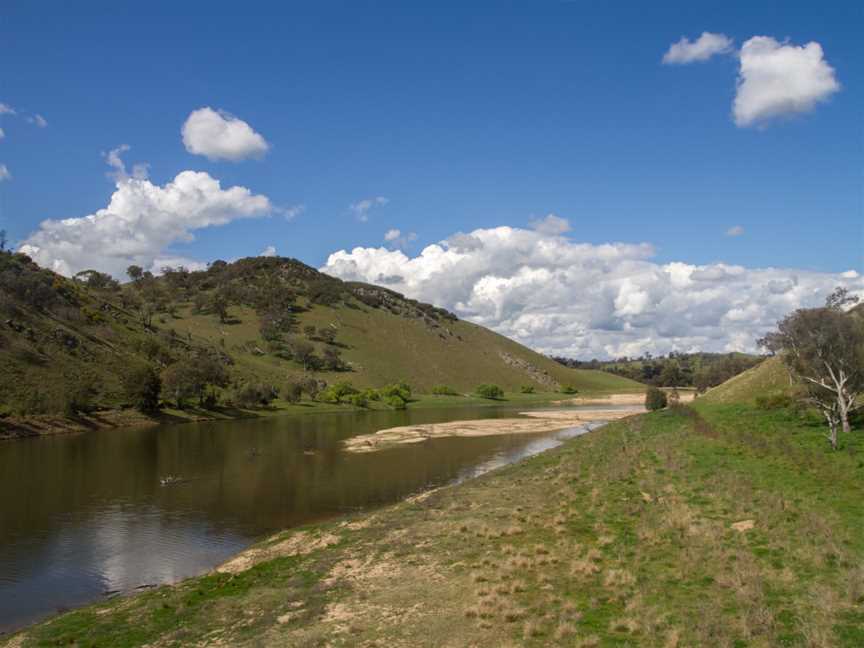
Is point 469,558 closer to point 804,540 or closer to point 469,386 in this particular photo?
point 804,540

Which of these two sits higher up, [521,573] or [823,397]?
[823,397]

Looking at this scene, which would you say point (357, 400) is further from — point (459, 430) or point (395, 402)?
point (459, 430)

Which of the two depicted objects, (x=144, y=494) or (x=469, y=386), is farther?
(x=469, y=386)

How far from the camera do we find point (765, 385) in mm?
79938

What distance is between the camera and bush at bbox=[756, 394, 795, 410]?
63541 millimetres

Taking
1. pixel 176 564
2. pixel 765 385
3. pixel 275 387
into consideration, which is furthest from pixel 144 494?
pixel 275 387

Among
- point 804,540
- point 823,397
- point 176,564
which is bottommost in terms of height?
point 176,564

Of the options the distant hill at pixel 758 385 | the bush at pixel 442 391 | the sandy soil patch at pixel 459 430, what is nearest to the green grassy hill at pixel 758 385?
the distant hill at pixel 758 385

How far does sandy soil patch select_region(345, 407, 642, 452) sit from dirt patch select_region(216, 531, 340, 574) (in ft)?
120

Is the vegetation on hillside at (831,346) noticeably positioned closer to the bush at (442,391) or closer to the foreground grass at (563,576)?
the foreground grass at (563,576)

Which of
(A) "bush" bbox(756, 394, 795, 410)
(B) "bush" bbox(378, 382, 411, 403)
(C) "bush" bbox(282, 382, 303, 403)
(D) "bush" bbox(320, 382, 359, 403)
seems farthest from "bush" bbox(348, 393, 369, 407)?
(A) "bush" bbox(756, 394, 795, 410)

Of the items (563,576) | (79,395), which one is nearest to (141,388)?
(79,395)

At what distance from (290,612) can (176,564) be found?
A: 11214 millimetres

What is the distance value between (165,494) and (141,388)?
198ft
